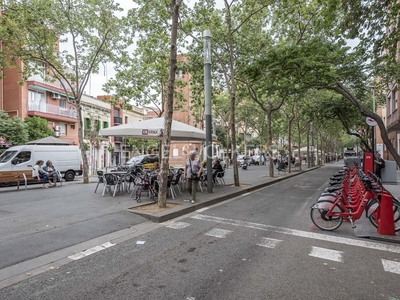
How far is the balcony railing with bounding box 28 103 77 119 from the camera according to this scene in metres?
26.0

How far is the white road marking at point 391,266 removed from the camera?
4.03m

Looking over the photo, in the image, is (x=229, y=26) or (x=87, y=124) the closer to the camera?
(x=229, y=26)

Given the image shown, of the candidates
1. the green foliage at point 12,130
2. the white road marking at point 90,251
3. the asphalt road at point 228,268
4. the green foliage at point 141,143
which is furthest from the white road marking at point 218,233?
the green foliage at point 141,143

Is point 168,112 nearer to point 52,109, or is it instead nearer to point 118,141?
point 52,109

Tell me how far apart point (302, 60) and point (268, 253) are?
8.95 metres

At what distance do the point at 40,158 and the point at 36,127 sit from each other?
30.5ft

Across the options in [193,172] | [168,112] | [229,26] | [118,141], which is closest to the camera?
[168,112]

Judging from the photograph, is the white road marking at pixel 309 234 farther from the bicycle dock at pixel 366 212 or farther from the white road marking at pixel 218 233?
the white road marking at pixel 218 233

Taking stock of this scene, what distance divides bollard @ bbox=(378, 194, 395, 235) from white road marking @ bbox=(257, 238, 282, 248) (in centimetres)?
225

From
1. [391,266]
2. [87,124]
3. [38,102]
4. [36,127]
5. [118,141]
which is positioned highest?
[38,102]

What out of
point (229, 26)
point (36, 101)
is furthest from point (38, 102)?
point (229, 26)

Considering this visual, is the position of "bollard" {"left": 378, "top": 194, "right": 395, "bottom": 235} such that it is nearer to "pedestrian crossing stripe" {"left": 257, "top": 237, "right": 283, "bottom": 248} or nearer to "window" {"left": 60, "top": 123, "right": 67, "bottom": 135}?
"pedestrian crossing stripe" {"left": 257, "top": 237, "right": 283, "bottom": 248}

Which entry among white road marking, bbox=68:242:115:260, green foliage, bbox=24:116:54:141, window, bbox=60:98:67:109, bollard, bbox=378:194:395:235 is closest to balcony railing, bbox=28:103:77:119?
window, bbox=60:98:67:109

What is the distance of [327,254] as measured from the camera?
4.64m
